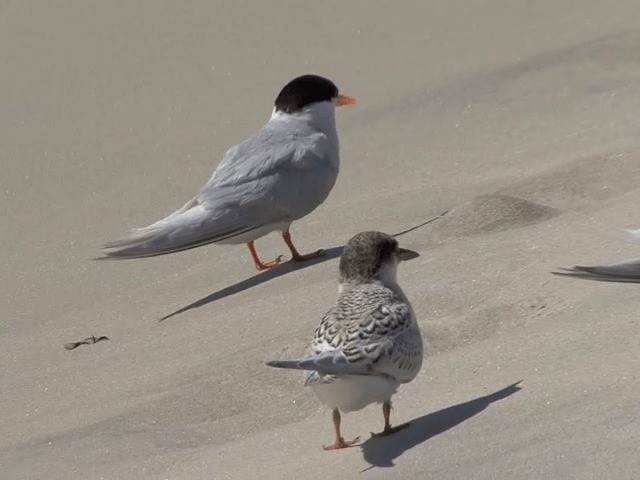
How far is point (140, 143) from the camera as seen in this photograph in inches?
324

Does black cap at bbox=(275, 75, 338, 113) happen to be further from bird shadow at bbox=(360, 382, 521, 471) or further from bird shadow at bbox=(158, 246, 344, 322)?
bird shadow at bbox=(360, 382, 521, 471)

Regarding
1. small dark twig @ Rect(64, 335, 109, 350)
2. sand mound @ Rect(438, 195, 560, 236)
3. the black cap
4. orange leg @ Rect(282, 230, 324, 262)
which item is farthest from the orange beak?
small dark twig @ Rect(64, 335, 109, 350)

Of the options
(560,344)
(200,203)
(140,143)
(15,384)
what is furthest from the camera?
(140,143)

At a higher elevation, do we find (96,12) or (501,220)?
(96,12)

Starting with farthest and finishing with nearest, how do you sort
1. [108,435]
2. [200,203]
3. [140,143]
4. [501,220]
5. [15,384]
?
[140,143], [200,203], [501,220], [15,384], [108,435]

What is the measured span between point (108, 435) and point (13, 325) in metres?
1.68

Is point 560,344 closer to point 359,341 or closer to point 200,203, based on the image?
point 359,341

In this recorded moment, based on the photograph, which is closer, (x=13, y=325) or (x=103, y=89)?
(x=13, y=325)

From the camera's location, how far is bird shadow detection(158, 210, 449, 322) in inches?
257

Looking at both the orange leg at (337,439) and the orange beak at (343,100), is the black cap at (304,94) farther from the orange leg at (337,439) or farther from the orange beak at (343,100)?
the orange leg at (337,439)

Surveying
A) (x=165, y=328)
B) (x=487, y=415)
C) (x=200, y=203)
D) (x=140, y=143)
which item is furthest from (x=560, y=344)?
(x=140, y=143)

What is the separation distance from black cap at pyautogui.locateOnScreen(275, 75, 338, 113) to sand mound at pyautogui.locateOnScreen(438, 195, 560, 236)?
1.10 m

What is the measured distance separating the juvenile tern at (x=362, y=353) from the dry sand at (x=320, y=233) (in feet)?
0.51

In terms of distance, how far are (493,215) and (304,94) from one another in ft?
4.39
